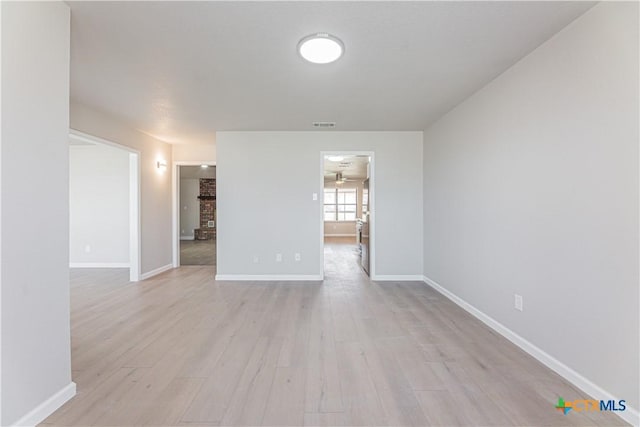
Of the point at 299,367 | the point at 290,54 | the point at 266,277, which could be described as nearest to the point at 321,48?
the point at 290,54

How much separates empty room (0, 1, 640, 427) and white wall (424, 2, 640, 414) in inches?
0.5

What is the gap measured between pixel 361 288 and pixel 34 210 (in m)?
3.60

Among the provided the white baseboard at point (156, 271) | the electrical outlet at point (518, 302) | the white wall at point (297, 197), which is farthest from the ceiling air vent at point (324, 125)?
the white baseboard at point (156, 271)

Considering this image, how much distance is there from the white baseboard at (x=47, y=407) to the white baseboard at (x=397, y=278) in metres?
3.74

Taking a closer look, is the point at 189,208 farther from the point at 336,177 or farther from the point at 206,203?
Result: the point at 336,177

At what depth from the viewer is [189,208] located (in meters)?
11.6

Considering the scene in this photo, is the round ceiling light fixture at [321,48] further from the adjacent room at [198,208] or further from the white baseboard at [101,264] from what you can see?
the adjacent room at [198,208]

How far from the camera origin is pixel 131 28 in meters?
1.95

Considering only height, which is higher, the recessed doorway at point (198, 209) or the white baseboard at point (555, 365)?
the recessed doorway at point (198, 209)

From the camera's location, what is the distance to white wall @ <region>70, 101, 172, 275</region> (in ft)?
12.9

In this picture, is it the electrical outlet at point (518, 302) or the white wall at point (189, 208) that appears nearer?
the electrical outlet at point (518, 302)

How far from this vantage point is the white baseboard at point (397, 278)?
4572mm

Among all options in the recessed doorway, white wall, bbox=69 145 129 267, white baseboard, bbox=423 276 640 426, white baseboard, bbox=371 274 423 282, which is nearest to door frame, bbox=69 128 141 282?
white wall, bbox=69 145 129 267

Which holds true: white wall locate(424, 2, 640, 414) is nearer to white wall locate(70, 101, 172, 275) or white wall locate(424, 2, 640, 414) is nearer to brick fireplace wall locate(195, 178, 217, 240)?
white wall locate(70, 101, 172, 275)
